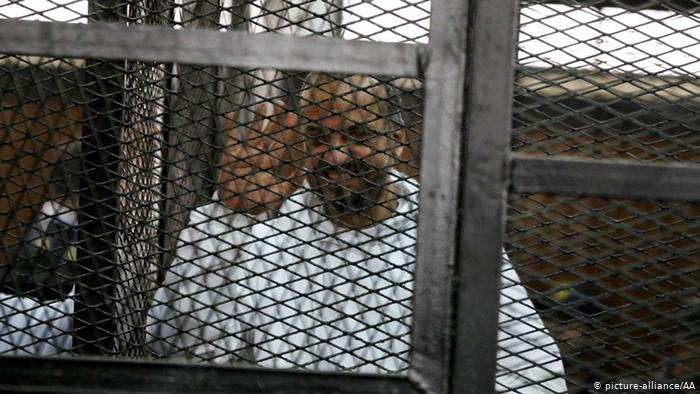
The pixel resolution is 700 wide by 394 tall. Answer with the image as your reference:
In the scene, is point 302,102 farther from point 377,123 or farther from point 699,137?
point 699,137

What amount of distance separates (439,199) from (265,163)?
251 millimetres

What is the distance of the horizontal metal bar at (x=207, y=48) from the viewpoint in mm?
771

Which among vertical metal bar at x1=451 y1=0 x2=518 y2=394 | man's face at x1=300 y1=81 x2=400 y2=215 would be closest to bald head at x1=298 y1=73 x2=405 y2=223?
man's face at x1=300 y1=81 x2=400 y2=215

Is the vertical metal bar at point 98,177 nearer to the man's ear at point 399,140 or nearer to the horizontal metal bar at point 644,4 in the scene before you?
the man's ear at point 399,140

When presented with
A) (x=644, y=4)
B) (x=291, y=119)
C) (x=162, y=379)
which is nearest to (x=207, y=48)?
(x=291, y=119)

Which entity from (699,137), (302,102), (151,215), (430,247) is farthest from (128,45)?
(699,137)

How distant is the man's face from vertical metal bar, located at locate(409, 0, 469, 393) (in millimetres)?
96

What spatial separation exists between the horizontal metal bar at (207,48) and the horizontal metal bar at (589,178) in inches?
6.3

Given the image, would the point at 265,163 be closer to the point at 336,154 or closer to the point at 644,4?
the point at 336,154

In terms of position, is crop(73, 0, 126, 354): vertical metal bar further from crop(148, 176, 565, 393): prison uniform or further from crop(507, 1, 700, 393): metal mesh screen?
crop(507, 1, 700, 393): metal mesh screen

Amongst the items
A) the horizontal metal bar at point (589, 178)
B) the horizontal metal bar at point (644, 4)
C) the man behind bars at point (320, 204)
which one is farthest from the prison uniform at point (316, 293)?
the horizontal metal bar at point (644, 4)

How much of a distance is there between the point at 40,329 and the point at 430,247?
956 mm

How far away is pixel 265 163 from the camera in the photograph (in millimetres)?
905

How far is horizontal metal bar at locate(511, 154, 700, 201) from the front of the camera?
775 millimetres
